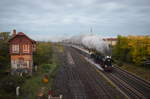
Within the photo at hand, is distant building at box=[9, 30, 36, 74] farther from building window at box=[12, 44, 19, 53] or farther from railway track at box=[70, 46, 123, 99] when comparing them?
railway track at box=[70, 46, 123, 99]

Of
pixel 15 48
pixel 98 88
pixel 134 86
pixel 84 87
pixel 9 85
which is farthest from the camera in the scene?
pixel 15 48

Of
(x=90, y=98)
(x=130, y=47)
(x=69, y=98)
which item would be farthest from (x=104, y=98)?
(x=130, y=47)

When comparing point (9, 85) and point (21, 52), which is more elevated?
point (21, 52)

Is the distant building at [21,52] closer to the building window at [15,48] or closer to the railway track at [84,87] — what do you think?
the building window at [15,48]

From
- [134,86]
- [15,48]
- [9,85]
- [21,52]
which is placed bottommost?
[134,86]

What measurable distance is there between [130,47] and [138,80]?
18144 mm

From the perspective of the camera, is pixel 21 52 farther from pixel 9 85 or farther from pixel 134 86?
pixel 134 86

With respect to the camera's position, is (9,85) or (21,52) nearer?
(9,85)

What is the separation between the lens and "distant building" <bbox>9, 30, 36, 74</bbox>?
30.3 meters

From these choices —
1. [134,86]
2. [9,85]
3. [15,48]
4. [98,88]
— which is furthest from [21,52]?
[134,86]

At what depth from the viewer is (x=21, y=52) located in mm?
30641

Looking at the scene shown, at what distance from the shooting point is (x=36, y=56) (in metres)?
39.8

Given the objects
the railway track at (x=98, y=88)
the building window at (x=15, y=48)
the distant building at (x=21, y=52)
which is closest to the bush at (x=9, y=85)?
the distant building at (x=21, y=52)

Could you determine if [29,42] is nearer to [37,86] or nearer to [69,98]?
[37,86]
